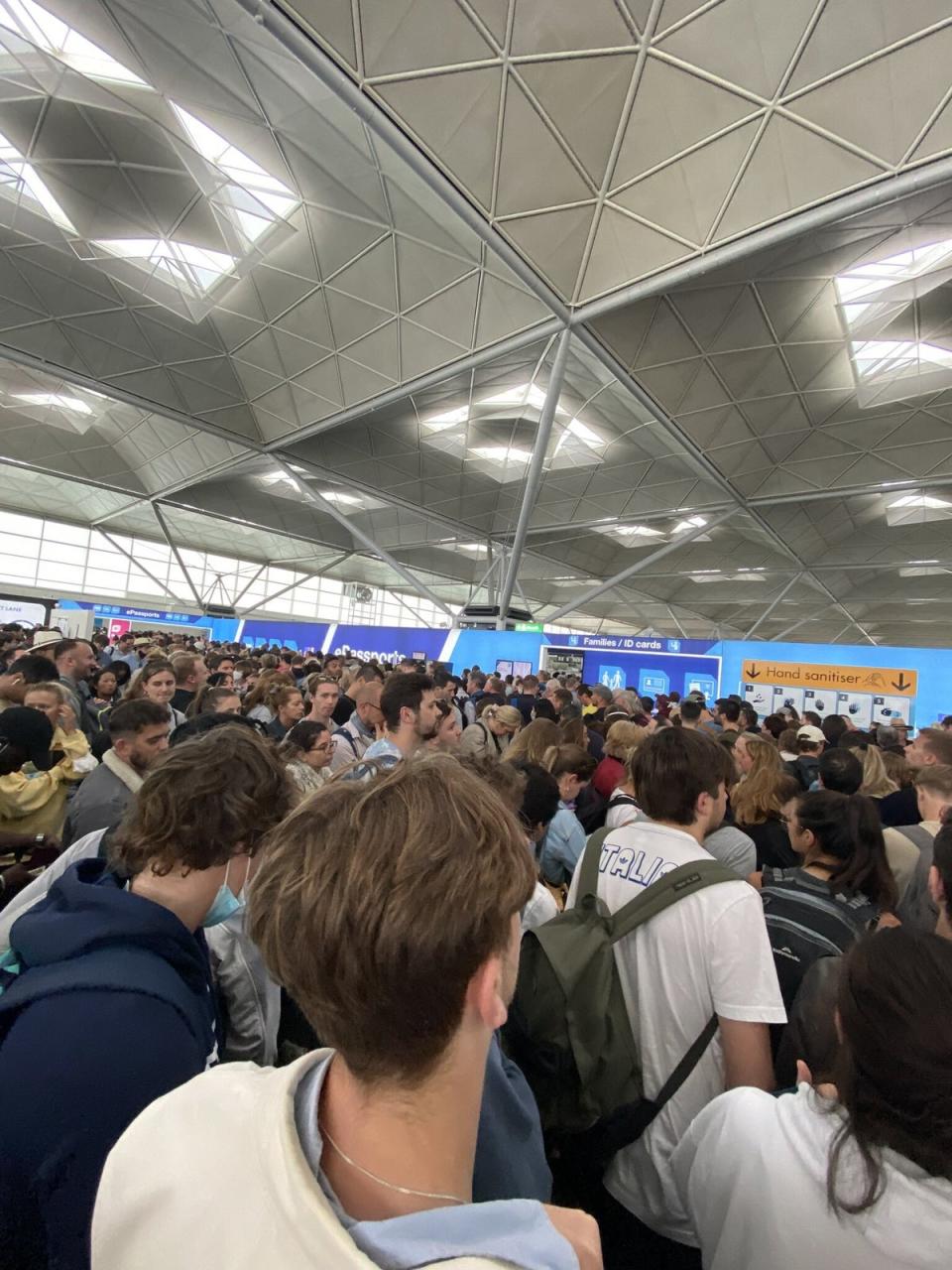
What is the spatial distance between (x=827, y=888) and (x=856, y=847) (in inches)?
7.5

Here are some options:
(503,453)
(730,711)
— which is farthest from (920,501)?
(730,711)

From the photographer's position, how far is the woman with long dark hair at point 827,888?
2.01 m

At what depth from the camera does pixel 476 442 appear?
778 inches

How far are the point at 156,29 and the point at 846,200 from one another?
33.9 feet

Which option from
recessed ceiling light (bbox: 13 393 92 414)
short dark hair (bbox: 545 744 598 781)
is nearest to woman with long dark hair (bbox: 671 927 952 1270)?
short dark hair (bbox: 545 744 598 781)

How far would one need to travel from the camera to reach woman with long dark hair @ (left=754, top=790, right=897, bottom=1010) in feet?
6.59

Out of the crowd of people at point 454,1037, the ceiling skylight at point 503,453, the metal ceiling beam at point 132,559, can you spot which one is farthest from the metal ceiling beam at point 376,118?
the metal ceiling beam at point 132,559

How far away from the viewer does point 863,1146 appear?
1.03 metres

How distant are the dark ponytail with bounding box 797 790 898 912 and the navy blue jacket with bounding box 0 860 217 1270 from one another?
2.21 m

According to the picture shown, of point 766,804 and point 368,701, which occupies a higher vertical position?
point 368,701

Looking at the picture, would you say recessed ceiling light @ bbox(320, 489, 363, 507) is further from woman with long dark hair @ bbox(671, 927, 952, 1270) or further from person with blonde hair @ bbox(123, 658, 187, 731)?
woman with long dark hair @ bbox(671, 927, 952, 1270)

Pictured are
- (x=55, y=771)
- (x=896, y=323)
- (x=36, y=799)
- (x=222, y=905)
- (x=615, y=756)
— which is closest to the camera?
(x=222, y=905)

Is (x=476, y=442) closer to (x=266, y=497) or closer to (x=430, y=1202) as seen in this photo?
(x=266, y=497)

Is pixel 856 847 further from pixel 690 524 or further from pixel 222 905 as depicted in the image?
pixel 690 524
